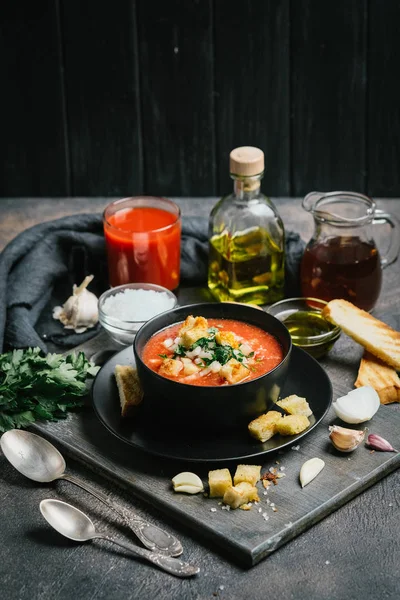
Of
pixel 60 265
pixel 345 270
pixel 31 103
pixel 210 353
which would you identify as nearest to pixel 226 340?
pixel 210 353

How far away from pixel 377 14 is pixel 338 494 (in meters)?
2.19

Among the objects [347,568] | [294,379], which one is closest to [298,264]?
[294,379]

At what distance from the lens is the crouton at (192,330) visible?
6.81 feet

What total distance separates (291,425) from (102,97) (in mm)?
2108

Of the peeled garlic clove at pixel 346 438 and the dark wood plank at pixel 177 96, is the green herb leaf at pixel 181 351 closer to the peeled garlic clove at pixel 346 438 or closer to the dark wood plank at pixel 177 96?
the peeled garlic clove at pixel 346 438

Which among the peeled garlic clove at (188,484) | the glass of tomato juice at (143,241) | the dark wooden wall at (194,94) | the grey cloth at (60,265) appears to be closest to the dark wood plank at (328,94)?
the dark wooden wall at (194,94)

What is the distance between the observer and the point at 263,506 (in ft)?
6.11

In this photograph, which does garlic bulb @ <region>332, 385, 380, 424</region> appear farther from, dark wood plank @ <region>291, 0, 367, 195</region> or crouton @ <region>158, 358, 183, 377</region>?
dark wood plank @ <region>291, 0, 367, 195</region>

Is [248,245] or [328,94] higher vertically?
[328,94]

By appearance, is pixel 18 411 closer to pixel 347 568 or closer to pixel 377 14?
pixel 347 568

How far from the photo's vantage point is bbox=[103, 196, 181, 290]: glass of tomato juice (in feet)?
8.81

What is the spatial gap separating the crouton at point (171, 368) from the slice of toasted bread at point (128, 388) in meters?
0.10

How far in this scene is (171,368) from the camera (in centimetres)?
203

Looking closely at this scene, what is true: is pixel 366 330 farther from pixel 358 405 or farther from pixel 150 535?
pixel 150 535
